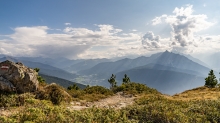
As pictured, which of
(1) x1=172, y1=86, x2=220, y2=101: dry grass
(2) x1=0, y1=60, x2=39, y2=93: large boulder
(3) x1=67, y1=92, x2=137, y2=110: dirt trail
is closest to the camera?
(2) x1=0, y1=60, x2=39, y2=93: large boulder

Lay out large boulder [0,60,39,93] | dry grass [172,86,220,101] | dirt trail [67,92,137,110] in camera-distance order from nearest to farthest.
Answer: large boulder [0,60,39,93]
dirt trail [67,92,137,110]
dry grass [172,86,220,101]

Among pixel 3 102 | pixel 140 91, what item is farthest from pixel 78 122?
pixel 140 91

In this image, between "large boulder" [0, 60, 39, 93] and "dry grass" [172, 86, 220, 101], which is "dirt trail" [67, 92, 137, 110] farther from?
"dry grass" [172, 86, 220, 101]

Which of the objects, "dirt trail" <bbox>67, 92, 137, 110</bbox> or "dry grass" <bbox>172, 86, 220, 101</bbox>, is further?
"dry grass" <bbox>172, 86, 220, 101</bbox>

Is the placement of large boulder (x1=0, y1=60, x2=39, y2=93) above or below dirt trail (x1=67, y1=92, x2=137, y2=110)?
above

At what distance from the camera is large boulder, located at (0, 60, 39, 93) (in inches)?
650

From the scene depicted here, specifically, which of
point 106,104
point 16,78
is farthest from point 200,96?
point 16,78

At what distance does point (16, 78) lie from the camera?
16781mm

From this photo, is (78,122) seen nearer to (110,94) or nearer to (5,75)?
(5,75)

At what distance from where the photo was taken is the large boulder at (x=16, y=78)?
54.1 ft

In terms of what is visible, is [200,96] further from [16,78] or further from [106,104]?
[16,78]

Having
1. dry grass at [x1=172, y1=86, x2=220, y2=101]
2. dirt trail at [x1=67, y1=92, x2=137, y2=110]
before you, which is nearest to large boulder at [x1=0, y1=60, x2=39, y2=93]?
dirt trail at [x1=67, y1=92, x2=137, y2=110]

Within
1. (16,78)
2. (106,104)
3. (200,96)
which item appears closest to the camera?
(16,78)

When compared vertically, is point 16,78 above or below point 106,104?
above
